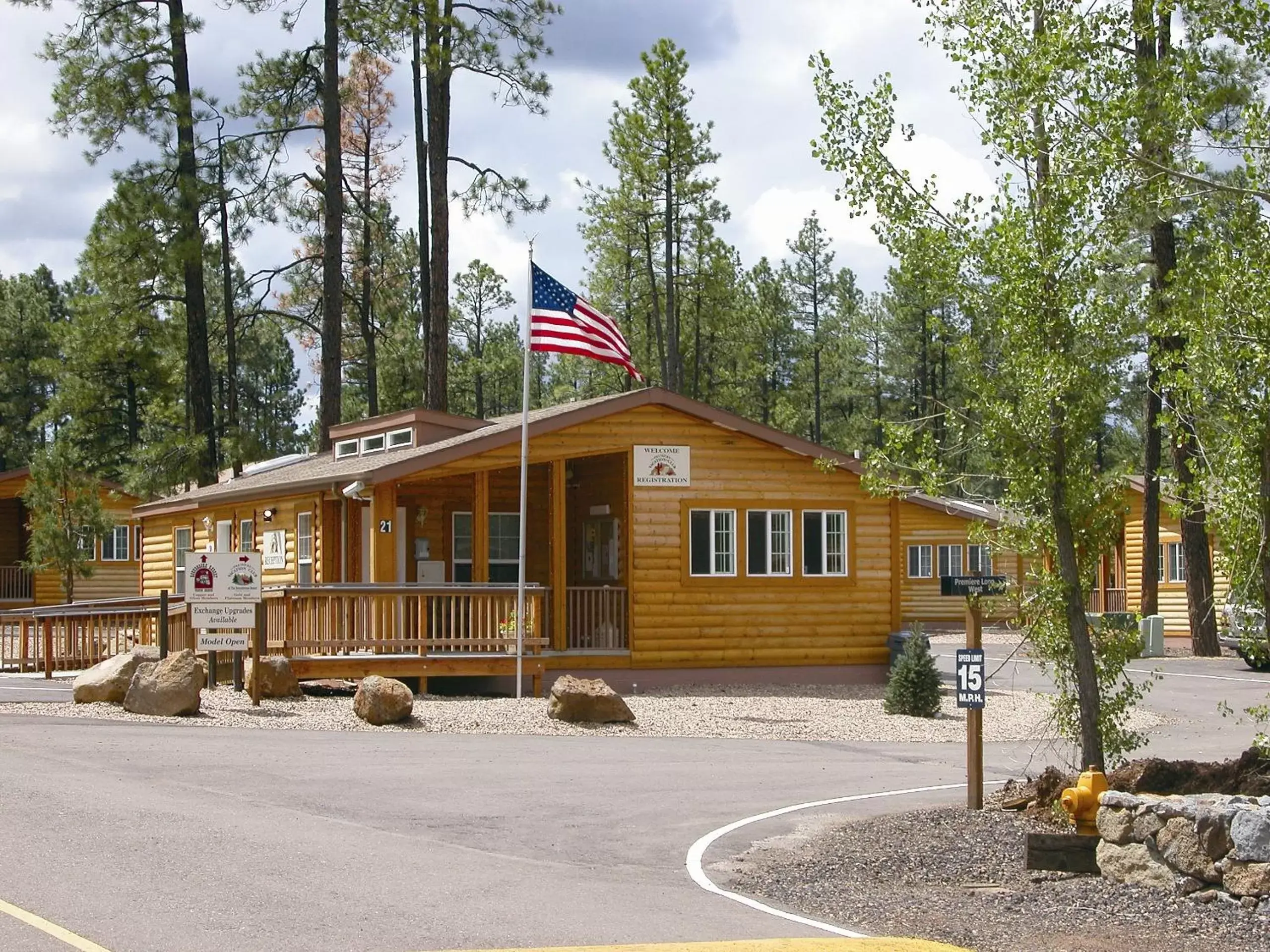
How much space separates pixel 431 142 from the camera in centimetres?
3359

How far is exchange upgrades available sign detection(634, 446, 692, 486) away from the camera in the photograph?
24.4 m

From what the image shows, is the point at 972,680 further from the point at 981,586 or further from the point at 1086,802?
the point at 1086,802

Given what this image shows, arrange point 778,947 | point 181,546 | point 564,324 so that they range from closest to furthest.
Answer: point 778,947 → point 564,324 → point 181,546

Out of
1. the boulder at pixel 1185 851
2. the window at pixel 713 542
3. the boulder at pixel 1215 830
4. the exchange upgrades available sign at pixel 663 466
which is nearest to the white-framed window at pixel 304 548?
the exchange upgrades available sign at pixel 663 466

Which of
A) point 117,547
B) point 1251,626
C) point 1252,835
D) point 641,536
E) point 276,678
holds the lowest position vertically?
point 1252,835

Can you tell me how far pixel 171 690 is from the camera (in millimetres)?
17922

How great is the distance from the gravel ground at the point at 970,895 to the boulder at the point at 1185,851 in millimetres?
187

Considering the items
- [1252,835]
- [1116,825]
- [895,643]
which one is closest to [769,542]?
[895,643]

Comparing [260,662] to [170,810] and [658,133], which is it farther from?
[658,133]

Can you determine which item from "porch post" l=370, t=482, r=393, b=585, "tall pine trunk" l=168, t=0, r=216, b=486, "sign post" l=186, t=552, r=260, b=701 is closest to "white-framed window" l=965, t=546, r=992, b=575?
"tall pine trunk" l=168, t=0, r=216, b=486

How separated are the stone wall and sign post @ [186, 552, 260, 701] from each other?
12311 millimetres

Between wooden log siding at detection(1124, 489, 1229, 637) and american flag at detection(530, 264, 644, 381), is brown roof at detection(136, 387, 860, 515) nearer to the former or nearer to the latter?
american flag at detection(530, 264, 644, 381)

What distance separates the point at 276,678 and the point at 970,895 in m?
12.4

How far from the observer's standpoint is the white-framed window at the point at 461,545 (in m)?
26.4
